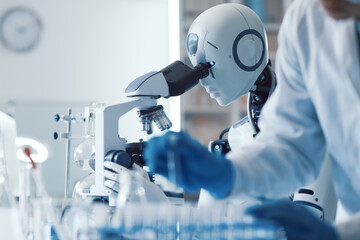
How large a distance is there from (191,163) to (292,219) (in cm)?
20

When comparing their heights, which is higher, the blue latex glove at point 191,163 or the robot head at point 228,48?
the robot head at point 228,48

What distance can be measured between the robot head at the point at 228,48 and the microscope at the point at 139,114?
7 centimetres

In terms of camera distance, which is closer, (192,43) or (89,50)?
(192,43)

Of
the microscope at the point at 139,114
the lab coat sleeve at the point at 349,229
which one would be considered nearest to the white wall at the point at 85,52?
the microscope at the point at 139,114

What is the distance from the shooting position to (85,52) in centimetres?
452

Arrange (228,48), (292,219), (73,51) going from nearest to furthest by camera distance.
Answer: (292,219), (228,48), (73,51)

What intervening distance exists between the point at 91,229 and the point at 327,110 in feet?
1.56

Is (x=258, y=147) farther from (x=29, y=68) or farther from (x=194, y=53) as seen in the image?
(x=29, y=68)

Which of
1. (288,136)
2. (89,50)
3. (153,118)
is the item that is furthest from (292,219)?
(89,50)

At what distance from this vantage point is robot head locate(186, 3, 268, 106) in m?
1.57

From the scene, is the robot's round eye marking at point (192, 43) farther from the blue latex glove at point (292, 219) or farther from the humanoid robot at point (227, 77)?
the blue latex glove at point (292, 219)

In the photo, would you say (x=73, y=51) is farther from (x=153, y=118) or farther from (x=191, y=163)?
(x=191, y=163)

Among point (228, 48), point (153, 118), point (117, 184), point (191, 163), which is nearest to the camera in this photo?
point (191, 163)

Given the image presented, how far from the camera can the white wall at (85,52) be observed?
4.41 metres
